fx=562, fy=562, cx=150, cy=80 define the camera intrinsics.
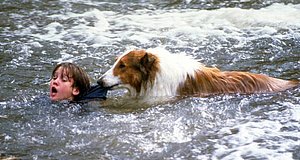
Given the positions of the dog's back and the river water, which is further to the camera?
the dog's back

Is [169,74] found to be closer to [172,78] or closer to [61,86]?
[172,78]

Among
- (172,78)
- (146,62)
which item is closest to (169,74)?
(172,78)

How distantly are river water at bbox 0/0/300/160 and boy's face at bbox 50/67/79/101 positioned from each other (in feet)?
0.45

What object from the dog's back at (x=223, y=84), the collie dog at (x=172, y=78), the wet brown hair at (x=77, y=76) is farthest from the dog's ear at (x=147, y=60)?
the wet brown hair at (x=77, y=76)

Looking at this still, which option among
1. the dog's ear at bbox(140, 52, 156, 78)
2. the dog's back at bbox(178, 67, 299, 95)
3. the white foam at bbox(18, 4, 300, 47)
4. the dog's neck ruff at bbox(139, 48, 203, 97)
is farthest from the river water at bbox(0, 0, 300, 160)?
the dog's ear at bbox(140, 52, 156, 78)

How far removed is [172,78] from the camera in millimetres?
6605

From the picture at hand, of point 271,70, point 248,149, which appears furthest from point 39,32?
point 248,149

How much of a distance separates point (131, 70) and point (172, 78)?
49 cm

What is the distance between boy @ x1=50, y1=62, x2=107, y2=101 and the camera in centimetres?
656

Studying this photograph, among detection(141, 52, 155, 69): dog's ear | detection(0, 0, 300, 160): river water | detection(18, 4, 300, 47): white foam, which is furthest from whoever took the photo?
detection(18, 4, 300, 47): white foam

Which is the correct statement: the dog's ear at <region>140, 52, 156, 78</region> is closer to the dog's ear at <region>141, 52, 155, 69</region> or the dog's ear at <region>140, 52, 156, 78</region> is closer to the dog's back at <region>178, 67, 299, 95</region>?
the dog's ear at <region>141, 52, 155, 69</region>

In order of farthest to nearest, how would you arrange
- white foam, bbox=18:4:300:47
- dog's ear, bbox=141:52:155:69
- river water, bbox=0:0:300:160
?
white foam, bbox=18:4:300:47, dog's ear, bbox=141:52:155:69, river water, bbox=0:0:300:160

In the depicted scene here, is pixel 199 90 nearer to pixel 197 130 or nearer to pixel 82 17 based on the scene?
pixel 197 130

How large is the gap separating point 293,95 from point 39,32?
5243 millimetres
